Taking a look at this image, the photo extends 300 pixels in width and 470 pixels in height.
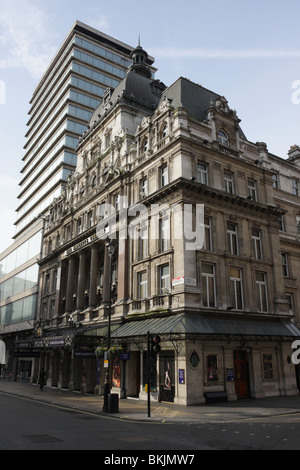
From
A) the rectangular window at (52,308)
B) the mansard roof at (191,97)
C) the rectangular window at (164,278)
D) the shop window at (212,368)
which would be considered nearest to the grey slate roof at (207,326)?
the shop window at (212,368)

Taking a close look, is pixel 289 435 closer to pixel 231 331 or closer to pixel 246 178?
pixel 231 331

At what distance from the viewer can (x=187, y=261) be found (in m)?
24.6

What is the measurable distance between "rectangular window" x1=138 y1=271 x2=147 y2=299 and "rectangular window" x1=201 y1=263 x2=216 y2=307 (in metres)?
5.04

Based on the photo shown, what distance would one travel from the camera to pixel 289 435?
480 inches

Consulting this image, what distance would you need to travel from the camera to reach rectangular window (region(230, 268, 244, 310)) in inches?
1059

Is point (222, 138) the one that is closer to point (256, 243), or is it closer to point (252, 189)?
point (252, 189)

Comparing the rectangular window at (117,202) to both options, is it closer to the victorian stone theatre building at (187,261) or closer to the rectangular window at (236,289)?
the victorian stone theatre building at (187,261)

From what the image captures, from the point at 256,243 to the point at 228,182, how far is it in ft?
18.4

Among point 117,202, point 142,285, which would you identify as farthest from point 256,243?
point 117,202

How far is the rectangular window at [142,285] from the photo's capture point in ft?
93.3

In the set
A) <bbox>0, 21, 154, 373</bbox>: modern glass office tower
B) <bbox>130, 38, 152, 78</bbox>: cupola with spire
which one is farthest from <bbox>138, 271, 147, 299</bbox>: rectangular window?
<bbox>130, 38, 152, 78</bbox>: cupola with spire

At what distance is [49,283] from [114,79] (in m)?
53.8

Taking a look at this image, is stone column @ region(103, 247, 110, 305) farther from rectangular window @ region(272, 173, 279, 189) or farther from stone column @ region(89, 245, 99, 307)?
rectangular window @ region(272, 173, 279, 189)

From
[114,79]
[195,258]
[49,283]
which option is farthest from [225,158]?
[114,79]
